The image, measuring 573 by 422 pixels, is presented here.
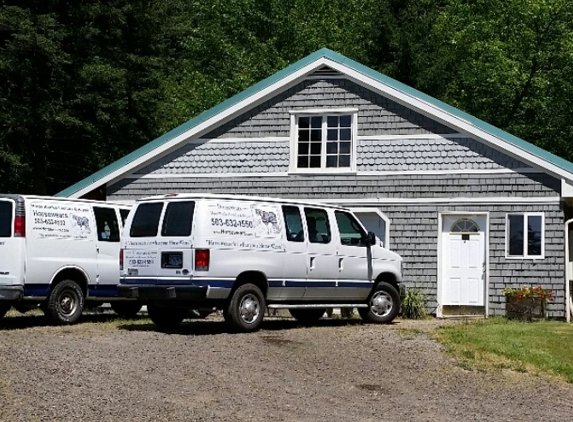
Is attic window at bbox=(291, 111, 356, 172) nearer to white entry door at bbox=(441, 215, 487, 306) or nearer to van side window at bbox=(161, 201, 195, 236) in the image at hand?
white entry door at bbox=(441, 215, 487, 306)

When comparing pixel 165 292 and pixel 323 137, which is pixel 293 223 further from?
pixel 323 137

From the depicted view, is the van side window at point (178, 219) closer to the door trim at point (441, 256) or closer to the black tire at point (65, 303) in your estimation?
the black tire at point (65, 303)

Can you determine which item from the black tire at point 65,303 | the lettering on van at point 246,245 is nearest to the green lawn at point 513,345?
the lettering on van at point 246,245

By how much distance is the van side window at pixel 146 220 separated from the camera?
56.5ft

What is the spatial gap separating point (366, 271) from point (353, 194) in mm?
5143

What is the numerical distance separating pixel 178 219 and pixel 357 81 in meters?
8.46

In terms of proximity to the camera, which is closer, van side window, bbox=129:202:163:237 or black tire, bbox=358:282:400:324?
van side window, bbox=129:202:163:237

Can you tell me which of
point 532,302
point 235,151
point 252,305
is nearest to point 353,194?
point 235,151

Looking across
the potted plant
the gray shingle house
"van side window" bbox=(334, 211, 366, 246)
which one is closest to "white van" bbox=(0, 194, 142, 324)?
"van side window" bbox=(334, 211, 366, 246)

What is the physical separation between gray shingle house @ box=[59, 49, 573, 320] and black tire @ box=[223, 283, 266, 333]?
6.89 meters

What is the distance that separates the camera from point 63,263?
18688 mm

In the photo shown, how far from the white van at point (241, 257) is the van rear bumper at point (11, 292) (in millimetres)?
1694

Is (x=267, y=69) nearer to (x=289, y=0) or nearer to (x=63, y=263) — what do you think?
(x=289, y=0)

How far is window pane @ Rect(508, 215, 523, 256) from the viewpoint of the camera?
23031 mm
